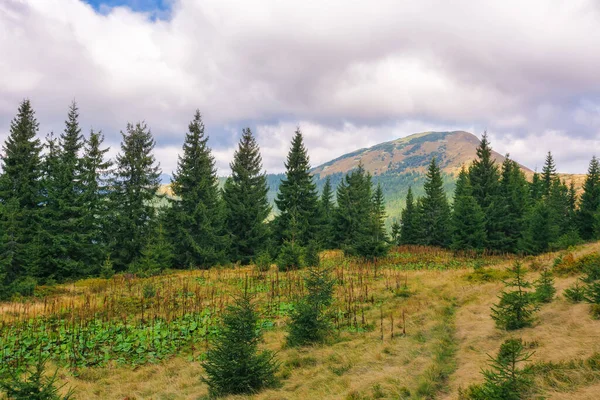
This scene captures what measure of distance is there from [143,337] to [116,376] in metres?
2.23

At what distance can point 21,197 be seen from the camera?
28.2 m

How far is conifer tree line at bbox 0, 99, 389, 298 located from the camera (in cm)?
2619

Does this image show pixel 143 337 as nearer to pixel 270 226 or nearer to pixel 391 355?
pixel 391 355

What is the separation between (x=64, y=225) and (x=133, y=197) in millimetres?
6617

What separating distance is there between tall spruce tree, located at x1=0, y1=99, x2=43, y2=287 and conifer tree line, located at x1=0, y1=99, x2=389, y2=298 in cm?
8

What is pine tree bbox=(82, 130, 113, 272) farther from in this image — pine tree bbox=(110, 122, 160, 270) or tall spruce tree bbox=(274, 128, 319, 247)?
tall spruce tree bbox=(274, 128, 319, 247)

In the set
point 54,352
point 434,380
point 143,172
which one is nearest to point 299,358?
point 434,380

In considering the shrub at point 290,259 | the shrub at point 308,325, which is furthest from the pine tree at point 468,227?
the shrub at point 308,325

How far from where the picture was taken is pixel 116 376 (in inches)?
330

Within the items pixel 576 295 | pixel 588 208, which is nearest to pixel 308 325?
pixel 576 295

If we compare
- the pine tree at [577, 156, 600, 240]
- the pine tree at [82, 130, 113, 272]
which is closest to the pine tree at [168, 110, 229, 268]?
the pine tree at [82, 130, 113, 272]

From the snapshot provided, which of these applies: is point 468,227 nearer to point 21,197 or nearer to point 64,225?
point 64,225

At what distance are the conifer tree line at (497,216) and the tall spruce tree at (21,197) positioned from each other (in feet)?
131

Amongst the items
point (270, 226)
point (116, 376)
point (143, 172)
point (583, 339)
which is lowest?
point (116, 376)
